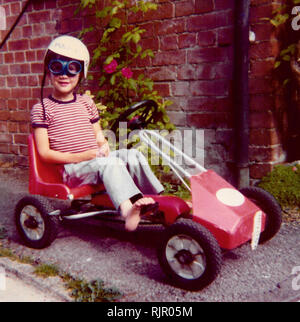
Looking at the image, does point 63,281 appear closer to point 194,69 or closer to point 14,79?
point 194,69

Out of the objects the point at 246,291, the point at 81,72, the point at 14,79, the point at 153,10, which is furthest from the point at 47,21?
the point at 246,291

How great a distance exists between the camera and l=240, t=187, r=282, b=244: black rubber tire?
8.23ft

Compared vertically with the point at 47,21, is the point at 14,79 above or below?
below

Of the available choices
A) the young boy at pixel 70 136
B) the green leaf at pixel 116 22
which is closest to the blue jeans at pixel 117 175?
the young boy at pixel 70 136

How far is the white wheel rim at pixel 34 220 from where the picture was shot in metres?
2.70

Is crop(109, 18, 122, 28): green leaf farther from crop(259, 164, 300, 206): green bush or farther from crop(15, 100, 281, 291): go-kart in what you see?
crop(259, 164, 300, 206): green bush

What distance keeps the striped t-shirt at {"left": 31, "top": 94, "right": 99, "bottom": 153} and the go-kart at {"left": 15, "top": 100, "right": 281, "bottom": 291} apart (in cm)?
14

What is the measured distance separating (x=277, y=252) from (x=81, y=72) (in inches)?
65.6

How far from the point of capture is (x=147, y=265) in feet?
8.01

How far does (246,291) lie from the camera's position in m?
2.11

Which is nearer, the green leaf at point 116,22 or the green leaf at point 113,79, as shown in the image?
the green leaf at point 113,79

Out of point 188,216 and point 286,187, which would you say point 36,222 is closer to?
point 188,216
